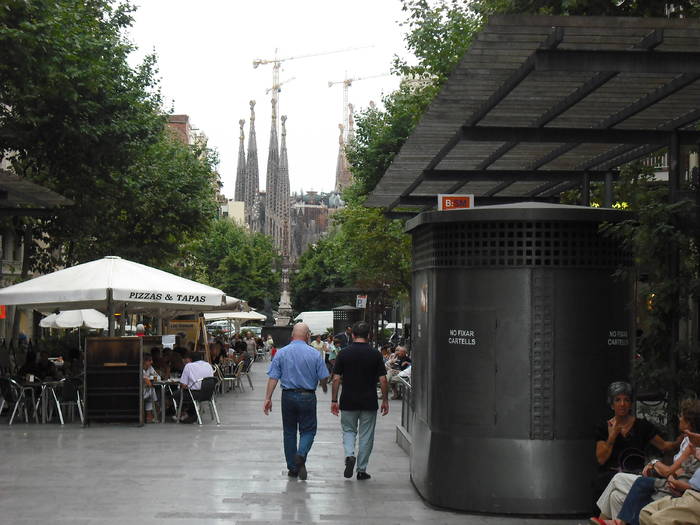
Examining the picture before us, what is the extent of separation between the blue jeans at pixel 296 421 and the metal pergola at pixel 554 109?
9.35 ft

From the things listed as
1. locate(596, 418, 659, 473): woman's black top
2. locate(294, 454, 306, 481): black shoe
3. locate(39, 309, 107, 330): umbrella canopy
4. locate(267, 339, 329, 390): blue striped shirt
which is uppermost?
locate(39, 309, 107, 330): umbrella canopy

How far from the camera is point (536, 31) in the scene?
779 cm

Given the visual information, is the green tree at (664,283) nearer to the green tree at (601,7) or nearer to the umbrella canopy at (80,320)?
the green tree at (601,7)

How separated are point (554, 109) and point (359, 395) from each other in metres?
3.77

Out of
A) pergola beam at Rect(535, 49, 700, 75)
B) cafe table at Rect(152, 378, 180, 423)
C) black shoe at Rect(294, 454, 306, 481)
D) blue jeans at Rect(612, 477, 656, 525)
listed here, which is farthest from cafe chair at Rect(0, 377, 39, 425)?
pergola beam at Rect(535, 49, 700, 75)

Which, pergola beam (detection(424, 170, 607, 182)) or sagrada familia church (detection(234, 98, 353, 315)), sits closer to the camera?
pergola beam (detection(424, 170, 607, 182))

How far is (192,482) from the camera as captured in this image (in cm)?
1202

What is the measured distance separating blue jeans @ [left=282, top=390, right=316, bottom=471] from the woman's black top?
4135 millimetres

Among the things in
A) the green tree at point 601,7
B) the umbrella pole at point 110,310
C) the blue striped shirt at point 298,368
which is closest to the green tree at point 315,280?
the umbrella pole at point 110,310

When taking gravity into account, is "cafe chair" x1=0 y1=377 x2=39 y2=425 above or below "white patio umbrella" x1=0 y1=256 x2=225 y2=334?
below

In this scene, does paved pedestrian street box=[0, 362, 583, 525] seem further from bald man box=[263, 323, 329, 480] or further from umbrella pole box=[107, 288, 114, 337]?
umbrella pole box=[107, 288, 114, 337]

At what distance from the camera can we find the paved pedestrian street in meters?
9.99

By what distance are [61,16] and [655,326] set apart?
16774 mm

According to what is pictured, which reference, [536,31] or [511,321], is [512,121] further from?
[536,31]
